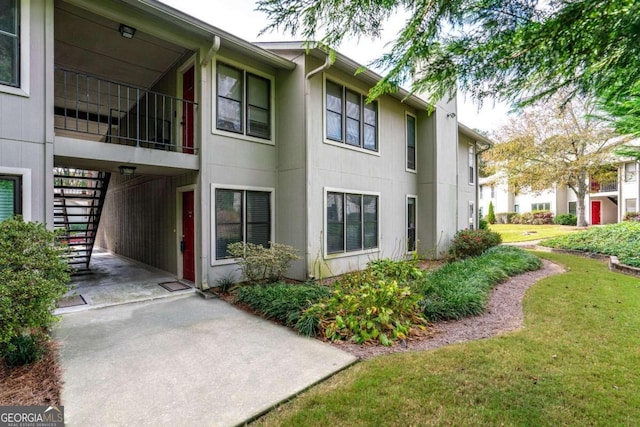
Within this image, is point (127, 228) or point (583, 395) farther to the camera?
point (127, 228)

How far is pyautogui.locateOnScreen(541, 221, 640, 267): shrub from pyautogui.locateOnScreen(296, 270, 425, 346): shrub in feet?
29.1

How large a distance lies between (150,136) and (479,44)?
899cm

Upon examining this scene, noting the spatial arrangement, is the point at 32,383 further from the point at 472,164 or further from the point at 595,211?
the point at 595,211

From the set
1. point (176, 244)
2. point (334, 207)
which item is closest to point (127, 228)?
point (176, 244)

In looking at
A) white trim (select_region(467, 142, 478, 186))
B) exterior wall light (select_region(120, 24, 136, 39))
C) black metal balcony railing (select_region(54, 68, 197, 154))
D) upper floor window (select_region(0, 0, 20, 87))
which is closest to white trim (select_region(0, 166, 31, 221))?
black metal balcony railing (select_region(54, 68, 197, 154))

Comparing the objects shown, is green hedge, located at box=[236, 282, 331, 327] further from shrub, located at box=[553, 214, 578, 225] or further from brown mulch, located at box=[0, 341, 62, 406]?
shrub, located at box=[553, 214, 578, 225]

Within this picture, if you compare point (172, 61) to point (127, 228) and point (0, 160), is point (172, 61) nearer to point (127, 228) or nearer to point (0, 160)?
point (0, 160)

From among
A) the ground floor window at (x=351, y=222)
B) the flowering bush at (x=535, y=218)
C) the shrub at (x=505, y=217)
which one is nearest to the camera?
the ground floor window at (x=351, y=222)

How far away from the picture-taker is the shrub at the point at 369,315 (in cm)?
440

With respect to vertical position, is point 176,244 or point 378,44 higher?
point 378,44

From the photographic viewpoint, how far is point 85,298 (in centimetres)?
606

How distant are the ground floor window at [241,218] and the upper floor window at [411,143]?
5.97m

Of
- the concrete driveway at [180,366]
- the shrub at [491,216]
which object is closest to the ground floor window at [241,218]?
the concrete driveway at [180,366]

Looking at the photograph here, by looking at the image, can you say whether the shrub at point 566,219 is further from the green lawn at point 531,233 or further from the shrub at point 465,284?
the shrub at point 465,284
